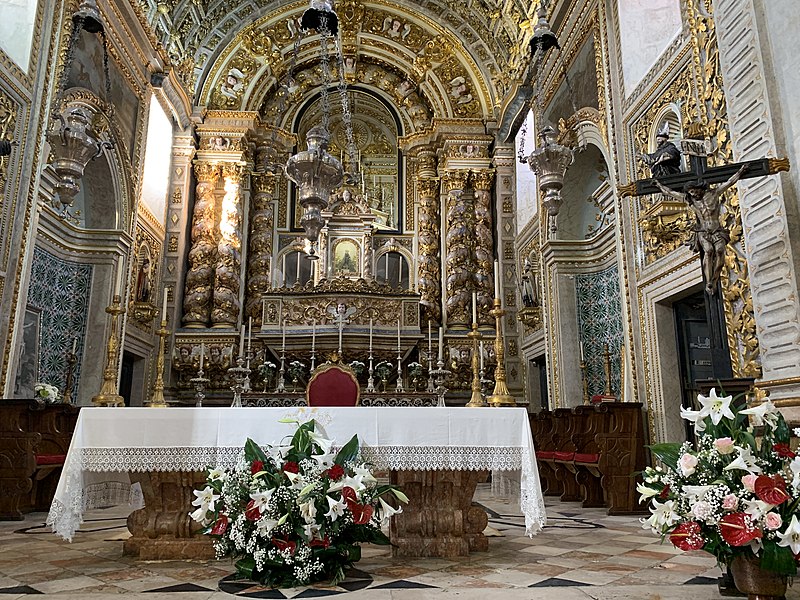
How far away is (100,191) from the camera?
30.9 feet

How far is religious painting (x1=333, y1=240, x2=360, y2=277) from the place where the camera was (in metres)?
12.6

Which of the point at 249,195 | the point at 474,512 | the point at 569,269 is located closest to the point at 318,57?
the point at 249,195

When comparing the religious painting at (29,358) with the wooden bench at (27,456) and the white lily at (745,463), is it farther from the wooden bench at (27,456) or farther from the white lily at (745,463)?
the white lily at (745,463)

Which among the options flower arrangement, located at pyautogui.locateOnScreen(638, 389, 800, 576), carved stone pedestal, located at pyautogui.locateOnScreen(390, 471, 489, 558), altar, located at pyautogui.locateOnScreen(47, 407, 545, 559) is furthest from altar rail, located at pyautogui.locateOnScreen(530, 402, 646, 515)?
flower arrangement, located at pyautogui.locateOnScreen(638, 389, 800, 576)

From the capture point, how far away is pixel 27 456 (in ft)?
18.9

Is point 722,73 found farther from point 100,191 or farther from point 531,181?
point 100,191

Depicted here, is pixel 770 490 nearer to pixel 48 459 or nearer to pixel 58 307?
pixel 48 459

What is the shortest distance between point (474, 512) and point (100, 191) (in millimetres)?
7920

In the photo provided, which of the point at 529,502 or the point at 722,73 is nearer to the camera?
the point at 529,502

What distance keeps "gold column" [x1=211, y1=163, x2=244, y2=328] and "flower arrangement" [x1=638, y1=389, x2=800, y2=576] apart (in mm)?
10051

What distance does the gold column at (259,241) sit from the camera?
40.3 feet

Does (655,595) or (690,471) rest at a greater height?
(690,471)

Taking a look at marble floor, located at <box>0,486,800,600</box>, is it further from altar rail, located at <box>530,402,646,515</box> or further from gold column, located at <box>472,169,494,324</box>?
gold column, located at <box>472,169,494,324</box>

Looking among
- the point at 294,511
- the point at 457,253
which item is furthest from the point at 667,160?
the point at 457,253
